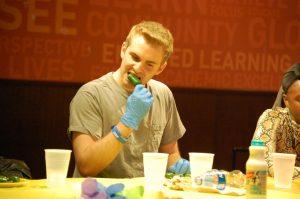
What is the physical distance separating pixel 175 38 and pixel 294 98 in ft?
5.49

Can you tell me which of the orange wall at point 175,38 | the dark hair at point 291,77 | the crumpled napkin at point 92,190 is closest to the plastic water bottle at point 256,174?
the crumpled napkin at point 92,190

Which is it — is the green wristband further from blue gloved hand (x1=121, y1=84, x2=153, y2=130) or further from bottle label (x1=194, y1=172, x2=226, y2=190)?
bottle label (x1=194, y1=172, x2=226, y2=190)

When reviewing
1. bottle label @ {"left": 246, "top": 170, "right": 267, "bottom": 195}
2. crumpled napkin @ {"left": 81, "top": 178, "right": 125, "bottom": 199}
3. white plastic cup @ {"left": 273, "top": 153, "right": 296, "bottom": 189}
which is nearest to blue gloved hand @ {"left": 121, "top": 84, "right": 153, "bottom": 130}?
white plastic cup @ {"left": 273, "top": 153, "right": 296, "bottom": 189}

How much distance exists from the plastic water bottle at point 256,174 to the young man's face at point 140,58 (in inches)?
36.4

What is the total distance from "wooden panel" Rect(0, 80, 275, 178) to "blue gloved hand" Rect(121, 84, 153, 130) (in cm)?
201

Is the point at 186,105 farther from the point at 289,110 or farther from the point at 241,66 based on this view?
the point at 289,110

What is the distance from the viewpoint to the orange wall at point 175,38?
4.02 m

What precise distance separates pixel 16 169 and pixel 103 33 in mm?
1683

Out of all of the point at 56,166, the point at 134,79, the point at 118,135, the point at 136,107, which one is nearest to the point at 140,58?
the point at 134,79

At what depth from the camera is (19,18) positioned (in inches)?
157

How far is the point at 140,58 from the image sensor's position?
2.38m

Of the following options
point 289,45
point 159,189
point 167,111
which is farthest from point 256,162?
point 289,45

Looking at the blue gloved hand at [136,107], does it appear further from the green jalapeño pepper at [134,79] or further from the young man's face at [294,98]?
the young man's face at [294,98]

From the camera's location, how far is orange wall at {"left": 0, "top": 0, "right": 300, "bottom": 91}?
4016 mm
